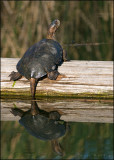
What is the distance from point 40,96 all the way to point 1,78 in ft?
1.73

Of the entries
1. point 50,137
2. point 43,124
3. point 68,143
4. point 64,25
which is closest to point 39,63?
point 43,124

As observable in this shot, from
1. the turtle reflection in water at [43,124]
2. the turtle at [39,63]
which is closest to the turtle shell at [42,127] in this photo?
the turtle reflection in water at [43,124]

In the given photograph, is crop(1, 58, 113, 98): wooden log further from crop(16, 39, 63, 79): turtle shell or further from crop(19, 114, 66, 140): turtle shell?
crop(19, 114, 66, 140): turtle shell

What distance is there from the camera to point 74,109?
13.7ft

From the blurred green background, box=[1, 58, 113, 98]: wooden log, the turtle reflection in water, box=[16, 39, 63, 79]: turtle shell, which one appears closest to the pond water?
the turtle reflection in water

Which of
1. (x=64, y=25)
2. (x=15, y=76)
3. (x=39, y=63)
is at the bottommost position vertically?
(x=64, y=25)

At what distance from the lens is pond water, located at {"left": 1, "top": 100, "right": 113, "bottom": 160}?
330 centimetres

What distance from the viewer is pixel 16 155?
334 centimetres

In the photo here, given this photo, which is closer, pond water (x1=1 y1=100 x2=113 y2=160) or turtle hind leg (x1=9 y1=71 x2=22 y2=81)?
pond water (x1=1 y1=100 x2=113 y2=160)

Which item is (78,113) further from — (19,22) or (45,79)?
(19,22)

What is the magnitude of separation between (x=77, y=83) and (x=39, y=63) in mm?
502

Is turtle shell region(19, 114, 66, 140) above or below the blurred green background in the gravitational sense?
below

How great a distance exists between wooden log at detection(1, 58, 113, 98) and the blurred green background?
1696mm

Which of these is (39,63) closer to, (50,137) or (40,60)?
(40,60)
